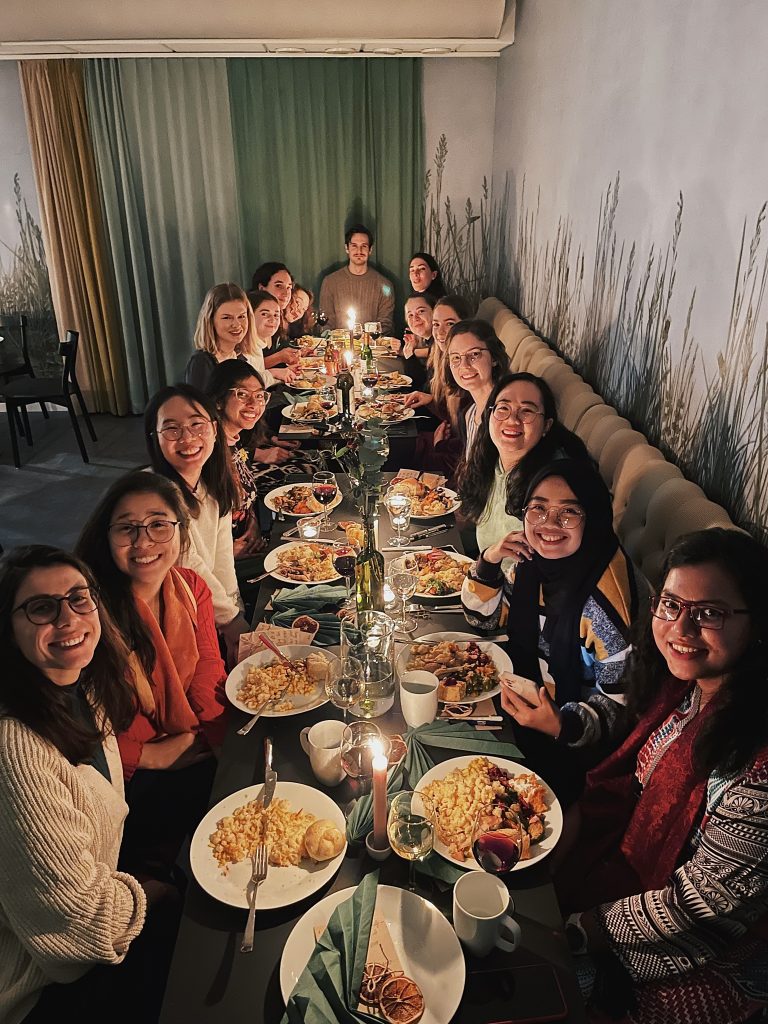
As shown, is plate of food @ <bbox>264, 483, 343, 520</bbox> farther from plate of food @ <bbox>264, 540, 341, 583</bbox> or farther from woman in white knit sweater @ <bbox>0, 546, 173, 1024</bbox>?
woman in white knit sweater @ <bbox>0, 546, 173, 1024</bbox>

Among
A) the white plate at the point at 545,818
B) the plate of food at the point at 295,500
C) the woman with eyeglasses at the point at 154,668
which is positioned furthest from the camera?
the plate of food at the point at 295,500

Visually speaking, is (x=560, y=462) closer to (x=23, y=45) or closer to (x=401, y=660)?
Result: (x=401, y=660)

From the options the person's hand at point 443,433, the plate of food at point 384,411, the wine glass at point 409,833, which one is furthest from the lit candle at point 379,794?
the person's hand at point 443,433

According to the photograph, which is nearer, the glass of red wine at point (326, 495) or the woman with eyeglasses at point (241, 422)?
the glass of red wine at point (326, 495)

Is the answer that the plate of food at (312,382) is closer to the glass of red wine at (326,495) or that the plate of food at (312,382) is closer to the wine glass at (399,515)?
the glass of red wine at (326,495)

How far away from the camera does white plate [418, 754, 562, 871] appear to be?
4.26ft

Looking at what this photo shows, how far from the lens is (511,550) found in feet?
6.52

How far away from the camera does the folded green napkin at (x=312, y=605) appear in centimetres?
196

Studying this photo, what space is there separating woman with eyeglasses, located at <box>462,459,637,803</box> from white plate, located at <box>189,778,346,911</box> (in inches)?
19.4

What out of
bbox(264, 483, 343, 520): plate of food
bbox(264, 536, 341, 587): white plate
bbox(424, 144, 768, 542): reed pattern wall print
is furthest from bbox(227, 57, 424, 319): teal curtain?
bbox(264, 536, 341, 587): white plate

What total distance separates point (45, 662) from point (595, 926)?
1.09 metres

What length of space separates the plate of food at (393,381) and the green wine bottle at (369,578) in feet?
7.22

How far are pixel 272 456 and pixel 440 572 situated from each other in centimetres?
152

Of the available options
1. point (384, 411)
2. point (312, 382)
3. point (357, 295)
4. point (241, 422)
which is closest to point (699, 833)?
point (241, 422)
